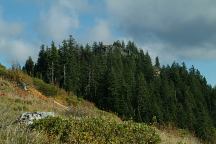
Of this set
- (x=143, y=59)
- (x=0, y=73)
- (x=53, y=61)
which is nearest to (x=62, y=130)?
(x=0, y=73)

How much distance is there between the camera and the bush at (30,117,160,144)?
9.60 meters

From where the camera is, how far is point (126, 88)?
94438 mm

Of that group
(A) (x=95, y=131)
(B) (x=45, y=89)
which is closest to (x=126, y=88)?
(B) (x=45, y=89)

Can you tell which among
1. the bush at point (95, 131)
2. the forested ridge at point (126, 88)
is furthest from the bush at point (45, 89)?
the forested ridge at point (126, 88)

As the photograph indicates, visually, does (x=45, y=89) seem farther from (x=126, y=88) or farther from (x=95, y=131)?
(x=126, y=88)

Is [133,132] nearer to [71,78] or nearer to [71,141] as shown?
[71,141]

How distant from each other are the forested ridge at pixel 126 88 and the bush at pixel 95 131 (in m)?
68.7

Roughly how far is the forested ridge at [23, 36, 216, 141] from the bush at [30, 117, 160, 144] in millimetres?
68676

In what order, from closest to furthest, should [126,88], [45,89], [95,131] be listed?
[95,131], [45,89], [126,88]

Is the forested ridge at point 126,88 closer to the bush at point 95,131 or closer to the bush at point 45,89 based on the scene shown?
the bush at point 45,89

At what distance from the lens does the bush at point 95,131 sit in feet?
31.5

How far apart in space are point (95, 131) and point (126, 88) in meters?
84.5

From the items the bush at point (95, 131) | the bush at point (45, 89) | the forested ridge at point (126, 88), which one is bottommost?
the bush at point (95, 131)

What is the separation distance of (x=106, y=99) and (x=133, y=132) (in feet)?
270
